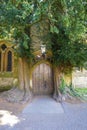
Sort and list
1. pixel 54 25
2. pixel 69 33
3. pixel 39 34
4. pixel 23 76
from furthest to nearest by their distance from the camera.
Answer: pixel 39 34, pixel 23 76, pixel 54 25, pixel 69 33

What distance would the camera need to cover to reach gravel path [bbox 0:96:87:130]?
6.63m

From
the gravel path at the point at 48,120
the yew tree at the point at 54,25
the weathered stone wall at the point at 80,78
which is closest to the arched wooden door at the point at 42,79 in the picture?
the yew tree at the point at 54,25

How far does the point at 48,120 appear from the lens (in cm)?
751

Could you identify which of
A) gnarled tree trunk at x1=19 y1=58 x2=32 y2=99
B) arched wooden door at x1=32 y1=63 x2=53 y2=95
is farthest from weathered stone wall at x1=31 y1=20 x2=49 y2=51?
arched wooden door at x1=32 y1=63 x2=53 y2=95

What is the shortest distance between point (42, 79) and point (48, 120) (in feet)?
21.4

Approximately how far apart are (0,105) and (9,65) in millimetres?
7489

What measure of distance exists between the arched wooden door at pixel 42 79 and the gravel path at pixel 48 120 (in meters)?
4.58

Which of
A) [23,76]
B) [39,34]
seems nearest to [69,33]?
[39,34]

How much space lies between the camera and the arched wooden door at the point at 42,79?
13.8m

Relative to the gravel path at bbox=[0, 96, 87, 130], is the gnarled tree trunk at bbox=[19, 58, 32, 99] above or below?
above

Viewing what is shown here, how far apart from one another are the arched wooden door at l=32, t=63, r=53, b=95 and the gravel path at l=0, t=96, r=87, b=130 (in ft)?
15.0

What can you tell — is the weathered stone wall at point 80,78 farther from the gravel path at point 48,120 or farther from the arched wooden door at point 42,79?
the gravel path at point 48,120

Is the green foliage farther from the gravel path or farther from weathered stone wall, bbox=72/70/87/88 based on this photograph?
weathered stone wall, bbox=72/70/87/88

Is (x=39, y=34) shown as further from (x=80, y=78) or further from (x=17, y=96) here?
(x=80, y=78)
